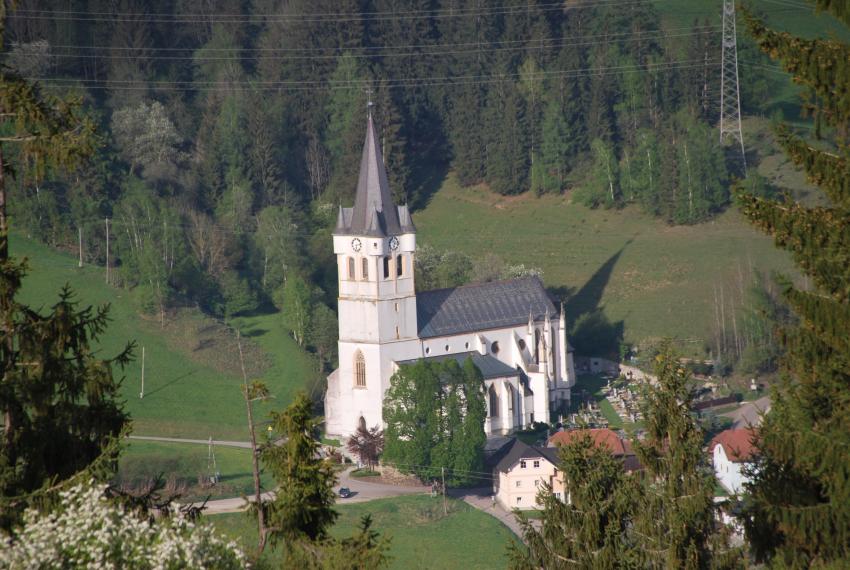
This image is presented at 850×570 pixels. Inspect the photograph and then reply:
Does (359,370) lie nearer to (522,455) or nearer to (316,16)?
(522,455)

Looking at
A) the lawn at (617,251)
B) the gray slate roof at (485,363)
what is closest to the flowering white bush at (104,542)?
→ the gray slate roof at (485,363)

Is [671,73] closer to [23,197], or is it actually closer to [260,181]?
[260,181]

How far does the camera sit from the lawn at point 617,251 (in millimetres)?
76938

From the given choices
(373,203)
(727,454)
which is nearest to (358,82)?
(373,203)

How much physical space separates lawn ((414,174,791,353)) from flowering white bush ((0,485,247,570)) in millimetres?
56833

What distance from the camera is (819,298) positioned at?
58.2ft

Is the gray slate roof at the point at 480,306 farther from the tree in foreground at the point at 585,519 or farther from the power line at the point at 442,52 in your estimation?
the tree in foreground at the point at 585,519

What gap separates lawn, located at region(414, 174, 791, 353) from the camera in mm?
76938

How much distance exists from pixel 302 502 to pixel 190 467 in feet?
125

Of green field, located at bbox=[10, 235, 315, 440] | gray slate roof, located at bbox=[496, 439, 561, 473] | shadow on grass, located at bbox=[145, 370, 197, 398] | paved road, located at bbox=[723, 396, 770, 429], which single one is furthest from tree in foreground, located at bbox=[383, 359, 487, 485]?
shadow on grass, located at bbox=[145, 370, 197, 398]

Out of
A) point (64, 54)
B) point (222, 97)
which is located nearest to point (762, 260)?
point (222, 97)

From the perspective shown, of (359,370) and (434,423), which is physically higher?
(359,370)

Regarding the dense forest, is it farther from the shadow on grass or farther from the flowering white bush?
the flowering white bush

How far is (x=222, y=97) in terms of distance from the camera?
100 metres
